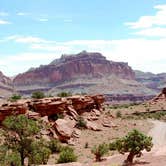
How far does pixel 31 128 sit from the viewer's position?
4109 cm

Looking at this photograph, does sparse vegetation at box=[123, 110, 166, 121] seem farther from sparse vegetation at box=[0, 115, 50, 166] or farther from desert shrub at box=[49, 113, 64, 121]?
sparse vegetation at box=[0, 115, 50, 166]

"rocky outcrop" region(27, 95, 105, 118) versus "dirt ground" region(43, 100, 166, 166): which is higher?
"rocky outcrop" region(27, 95, 105, 118)

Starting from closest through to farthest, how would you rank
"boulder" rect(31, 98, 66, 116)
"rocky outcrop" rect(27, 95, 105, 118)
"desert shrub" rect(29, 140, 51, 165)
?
"desert shrub" rect(29, 140, 51, 165) < "boulder" rect(31, 98, 66, 116) < "rocky outcrop" rect(27, 95, 105, 118)

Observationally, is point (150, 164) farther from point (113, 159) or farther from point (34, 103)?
point (34, 103)

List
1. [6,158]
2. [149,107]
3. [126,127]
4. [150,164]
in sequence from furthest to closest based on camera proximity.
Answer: [149,107]
[126,127]
[6,158]
[150,164]

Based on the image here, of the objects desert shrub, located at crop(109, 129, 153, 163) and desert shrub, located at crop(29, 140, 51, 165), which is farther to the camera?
desert shrub, located at crop(29, 140, 51, 165)

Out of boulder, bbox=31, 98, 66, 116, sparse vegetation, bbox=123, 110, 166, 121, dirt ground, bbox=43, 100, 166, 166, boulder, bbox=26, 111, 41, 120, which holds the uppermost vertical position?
boulder, bbox=31, 98, 66, 116

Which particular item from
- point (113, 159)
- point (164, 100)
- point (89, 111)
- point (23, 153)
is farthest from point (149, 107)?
point (113, 159)

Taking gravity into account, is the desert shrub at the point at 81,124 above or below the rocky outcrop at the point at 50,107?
below

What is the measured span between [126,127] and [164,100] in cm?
5480

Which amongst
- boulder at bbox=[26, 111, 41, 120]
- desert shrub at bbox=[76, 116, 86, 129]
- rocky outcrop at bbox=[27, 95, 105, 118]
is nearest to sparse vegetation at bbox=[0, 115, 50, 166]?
boulder at bbox=[26, 111, 41, 120]

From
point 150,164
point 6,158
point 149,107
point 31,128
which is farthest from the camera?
point 149,107

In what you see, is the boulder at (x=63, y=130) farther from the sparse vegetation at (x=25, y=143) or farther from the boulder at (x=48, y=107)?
the sparse vegetation at (x=25, y=143)

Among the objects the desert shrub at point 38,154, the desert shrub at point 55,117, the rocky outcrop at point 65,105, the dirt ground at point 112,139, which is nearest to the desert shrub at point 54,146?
the dirt ground at point 112,139
